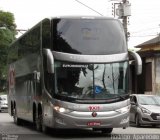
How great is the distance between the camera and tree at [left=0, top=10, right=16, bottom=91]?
69500 millimetres

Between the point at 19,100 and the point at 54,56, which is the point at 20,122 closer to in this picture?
the point at 19,100

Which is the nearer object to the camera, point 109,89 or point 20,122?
point 109,89

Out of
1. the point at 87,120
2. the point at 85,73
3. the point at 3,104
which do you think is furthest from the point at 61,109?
the point at 3,104

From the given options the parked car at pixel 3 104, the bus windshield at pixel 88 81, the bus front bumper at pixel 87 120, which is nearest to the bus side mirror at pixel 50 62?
the bus windshield at pixel 88 81

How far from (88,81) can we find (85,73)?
271mm

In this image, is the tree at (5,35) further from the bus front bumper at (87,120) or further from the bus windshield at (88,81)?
the bus front bumper at (87,120)

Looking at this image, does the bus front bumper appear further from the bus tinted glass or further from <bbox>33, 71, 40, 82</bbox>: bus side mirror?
<bbox>33, 71, 40, 82</bbox>: bus side mirror

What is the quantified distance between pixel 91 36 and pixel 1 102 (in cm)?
3216

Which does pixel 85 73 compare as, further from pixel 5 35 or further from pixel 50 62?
Result: pixel 5 35

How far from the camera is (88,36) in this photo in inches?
721

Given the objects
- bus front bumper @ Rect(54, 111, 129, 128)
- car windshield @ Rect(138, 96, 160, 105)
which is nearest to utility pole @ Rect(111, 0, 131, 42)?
car windshield @ Rect(138, 96, 160, 105)

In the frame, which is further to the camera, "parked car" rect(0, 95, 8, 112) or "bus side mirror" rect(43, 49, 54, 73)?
"parked car" rect(0, 95, 8, 112)

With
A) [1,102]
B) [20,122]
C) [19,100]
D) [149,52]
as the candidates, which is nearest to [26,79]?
[19,100]

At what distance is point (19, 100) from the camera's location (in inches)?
1016
